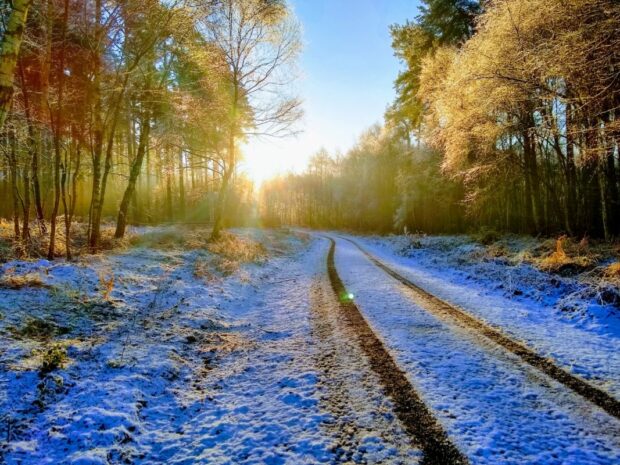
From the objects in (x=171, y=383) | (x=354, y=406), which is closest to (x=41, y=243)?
(x=171, y=383)

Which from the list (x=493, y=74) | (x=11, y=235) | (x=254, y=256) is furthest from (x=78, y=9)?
(x=493, y=74)

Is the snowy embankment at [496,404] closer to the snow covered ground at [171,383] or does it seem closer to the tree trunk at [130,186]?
the snow covered ground at [171,383]

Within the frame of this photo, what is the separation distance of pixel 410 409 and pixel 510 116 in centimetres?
1533

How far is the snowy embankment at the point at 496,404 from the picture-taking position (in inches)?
110

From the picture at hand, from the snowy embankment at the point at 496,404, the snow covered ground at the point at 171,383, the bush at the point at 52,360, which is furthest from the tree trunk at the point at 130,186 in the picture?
the snowy embankment at the point at 496,404

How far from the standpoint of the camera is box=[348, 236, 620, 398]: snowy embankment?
460cm

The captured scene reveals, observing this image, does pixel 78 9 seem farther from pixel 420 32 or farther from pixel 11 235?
pixel 420 32

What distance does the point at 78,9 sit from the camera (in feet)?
30.1

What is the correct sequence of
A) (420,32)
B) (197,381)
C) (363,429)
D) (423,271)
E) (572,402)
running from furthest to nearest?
(420,32) < (423,271) < (197,381) < (572,402) < (363,429)

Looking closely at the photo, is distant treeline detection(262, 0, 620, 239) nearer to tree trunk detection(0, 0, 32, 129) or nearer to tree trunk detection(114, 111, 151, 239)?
tree trunk detection(0, 0, 32, 129)

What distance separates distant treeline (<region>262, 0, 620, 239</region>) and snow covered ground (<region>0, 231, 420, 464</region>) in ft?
24.0

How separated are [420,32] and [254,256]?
20.0 meters

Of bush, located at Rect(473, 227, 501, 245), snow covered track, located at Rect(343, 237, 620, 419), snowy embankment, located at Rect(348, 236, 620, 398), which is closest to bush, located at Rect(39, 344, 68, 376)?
snow covered track, located at Rect(343, 237, 620, 419)

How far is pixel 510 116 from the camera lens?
1499 cm
